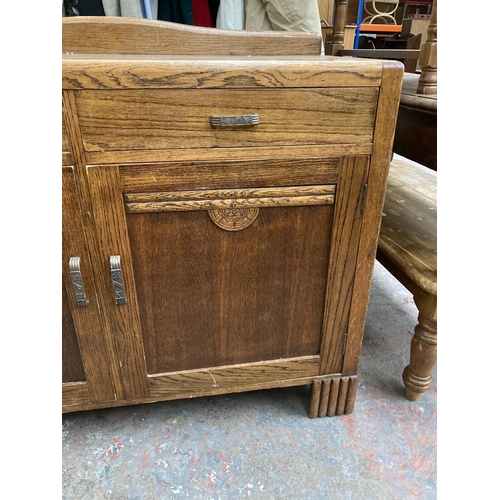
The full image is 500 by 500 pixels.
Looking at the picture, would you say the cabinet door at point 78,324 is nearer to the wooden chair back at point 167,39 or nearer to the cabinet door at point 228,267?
the cabinet door at point 228,267

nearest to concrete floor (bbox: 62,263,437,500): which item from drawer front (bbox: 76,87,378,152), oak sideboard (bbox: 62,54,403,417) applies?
oak sideboard (bbox: 62,54,403,417)

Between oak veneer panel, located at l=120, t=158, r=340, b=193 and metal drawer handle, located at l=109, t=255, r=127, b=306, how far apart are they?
0.44 feet

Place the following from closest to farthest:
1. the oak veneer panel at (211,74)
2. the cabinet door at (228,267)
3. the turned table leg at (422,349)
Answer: the oak veneer panel at (211,74) → the cabinet door at (228,267) → the turned table leg at (422,349)

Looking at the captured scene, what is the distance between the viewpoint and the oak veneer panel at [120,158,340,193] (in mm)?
682

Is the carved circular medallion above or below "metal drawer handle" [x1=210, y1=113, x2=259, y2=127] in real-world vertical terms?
below

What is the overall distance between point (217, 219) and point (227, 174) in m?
0.09

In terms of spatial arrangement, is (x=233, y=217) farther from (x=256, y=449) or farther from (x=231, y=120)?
(x=256, y=449)

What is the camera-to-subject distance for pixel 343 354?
3.02 feet

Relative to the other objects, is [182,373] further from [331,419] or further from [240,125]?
[240,125]

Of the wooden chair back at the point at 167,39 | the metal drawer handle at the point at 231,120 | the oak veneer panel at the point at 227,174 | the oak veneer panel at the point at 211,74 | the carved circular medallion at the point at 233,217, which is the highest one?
the wooden chair back at the point at 167,39

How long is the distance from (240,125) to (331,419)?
0.78 metres

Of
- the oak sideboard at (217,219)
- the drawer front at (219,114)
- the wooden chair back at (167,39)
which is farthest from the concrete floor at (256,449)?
the wooden chair back at (167,39)

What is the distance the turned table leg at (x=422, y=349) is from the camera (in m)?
0.94

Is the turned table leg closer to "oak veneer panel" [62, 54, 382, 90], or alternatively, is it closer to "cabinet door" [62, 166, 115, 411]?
"oak veneer panel" [62, 54, 382, 90]
